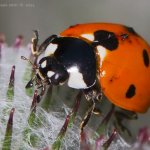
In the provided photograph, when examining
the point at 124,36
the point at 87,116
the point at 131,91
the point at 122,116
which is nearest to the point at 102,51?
the point at 124,36

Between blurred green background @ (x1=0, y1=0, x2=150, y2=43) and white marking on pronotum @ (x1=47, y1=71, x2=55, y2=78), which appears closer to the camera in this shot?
white marking on pronotum @ (x1=47, y1=71, x2=55, y2=78)

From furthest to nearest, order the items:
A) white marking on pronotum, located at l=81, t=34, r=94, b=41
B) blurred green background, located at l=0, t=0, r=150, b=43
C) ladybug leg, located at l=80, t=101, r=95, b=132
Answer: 1. blurred green background, located at l=0, t=0, r=150, b=43
2. white marking on pronotum, located at l=81, t=34, r=94, b=41
3. ladybug leg, located at l=80, t=101, r=95, b=132

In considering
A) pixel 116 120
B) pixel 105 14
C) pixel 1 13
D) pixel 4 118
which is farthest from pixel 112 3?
pixel 4 118

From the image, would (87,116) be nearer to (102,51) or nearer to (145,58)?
(102,51)

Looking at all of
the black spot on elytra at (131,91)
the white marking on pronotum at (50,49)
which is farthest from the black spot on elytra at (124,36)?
the white marking on pronotum at (50,49)

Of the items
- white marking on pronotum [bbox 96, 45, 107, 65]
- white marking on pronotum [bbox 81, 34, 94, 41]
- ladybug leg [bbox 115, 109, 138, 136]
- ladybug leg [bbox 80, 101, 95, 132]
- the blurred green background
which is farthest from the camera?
the blurred green background

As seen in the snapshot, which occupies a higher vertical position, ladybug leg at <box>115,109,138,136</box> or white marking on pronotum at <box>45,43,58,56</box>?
white marking on pronotum at <box>45,43,58,56</box>

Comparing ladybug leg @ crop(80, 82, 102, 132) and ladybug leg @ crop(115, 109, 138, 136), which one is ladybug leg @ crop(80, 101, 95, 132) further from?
ladybug leg @ crop(115, 109, 138, 136)

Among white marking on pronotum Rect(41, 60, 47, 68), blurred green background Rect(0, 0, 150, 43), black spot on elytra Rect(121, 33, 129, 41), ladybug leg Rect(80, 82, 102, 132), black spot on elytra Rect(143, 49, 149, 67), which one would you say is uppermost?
black spot on elytra Rect(121, 33, 129, 41)

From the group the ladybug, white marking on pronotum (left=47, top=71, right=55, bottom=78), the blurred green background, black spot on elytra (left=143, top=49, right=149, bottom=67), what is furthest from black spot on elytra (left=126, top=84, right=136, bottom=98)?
the blurred green background
